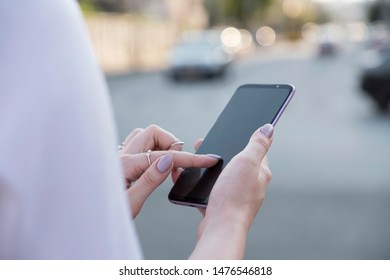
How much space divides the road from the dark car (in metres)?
0.37

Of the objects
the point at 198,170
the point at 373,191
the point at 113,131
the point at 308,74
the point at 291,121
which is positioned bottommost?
the point at 308,74

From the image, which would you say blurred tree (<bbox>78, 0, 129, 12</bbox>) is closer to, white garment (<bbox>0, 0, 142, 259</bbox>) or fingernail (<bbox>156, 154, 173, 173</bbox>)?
fingernail (<bbox>156, 154, 173, 173</bbox>)

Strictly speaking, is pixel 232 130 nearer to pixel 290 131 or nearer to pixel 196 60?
pixel 290 131

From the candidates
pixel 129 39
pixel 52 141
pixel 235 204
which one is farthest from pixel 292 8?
pixel 52 141

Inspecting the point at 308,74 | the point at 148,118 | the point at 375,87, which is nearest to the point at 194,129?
the point at 148,118

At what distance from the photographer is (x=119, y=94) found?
17.0 m

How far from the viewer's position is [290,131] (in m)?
10.3

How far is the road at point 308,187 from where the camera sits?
471 cm

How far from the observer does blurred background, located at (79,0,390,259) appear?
4.89 meters

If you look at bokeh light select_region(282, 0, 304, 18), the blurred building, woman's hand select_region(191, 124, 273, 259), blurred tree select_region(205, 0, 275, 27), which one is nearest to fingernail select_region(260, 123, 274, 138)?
woman's hand select_region(191, 124, 273, 259)

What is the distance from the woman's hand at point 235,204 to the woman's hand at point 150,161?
0.11m

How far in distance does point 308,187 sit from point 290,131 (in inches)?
161

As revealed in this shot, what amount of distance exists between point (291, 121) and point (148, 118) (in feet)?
7.36
